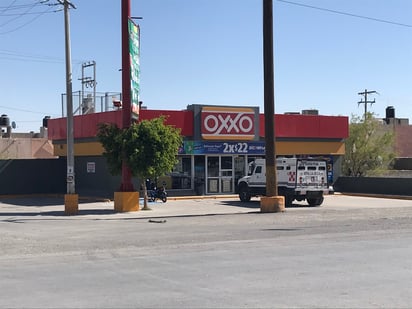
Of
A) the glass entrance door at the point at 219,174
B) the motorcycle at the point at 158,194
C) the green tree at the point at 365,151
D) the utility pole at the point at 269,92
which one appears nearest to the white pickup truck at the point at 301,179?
the utility pole at the point at 269,92

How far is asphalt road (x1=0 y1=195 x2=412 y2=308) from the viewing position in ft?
27.2

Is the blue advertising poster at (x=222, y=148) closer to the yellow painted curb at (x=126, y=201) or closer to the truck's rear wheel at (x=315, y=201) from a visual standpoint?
the truck's rear wheel at (x=315, y=201)

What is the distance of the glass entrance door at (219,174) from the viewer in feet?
113

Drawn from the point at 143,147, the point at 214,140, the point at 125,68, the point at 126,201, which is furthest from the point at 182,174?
the point at 125,68

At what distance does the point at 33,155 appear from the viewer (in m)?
64.1

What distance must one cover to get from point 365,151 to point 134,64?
2411 cm

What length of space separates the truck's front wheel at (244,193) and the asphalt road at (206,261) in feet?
22.3

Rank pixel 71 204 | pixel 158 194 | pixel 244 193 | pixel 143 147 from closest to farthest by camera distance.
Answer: pixel 71 204, pixel 143 147, pixel 158 194, pixel 244 193

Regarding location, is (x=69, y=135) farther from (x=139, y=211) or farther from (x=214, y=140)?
(x=214, y=140)

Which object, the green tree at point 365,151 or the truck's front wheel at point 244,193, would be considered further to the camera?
the green tree at point 365,151

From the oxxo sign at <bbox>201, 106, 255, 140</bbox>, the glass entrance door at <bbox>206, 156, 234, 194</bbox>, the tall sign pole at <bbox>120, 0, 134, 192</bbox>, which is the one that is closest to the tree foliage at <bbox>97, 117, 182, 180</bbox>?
the tall sign pole at <bbox>120, 0, 134, 192</bbox>

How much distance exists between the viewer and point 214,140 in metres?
34.0

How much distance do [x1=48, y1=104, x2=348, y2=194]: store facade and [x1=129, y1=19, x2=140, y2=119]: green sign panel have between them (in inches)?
201

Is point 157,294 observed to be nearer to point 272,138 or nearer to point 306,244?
point 306,244
